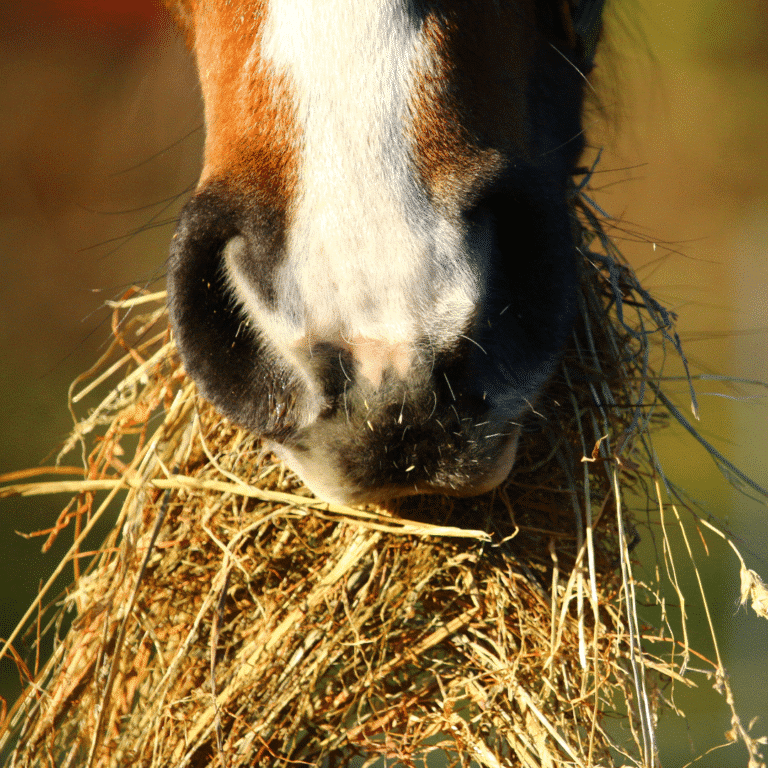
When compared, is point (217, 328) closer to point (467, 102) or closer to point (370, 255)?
point (370, 255)

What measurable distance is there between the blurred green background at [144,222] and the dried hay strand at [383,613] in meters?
1.73

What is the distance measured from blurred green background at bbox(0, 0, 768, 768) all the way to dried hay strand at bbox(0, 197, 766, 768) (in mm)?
1728

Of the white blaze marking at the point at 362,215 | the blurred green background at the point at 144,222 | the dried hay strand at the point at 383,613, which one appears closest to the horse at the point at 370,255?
the white blaze marking at the point at 362,215

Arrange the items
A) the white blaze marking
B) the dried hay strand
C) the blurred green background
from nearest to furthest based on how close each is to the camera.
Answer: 1. the white blaze marking
2. the dried hay strand
3. the blurred green background

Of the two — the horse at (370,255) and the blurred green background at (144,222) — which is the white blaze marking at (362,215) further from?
the blurred green background at (144,222)

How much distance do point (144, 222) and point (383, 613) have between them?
189cm

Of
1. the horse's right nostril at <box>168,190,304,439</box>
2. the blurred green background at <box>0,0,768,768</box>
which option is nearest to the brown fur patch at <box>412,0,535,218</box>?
the horse's right nostril at <box>168,190,304,439</box>

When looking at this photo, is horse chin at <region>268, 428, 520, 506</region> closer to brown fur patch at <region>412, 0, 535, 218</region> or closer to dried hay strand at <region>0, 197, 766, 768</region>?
dried hay strand at <region>0, 197, 766, 768</region>

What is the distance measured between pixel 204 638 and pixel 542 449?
0.36 m

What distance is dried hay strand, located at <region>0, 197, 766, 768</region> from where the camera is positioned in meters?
0.60

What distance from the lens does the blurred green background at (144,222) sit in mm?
2455

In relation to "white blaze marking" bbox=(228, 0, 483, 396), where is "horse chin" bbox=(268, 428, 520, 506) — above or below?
below

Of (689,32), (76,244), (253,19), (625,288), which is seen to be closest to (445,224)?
(253,19)

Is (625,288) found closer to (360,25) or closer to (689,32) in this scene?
(360,25)
